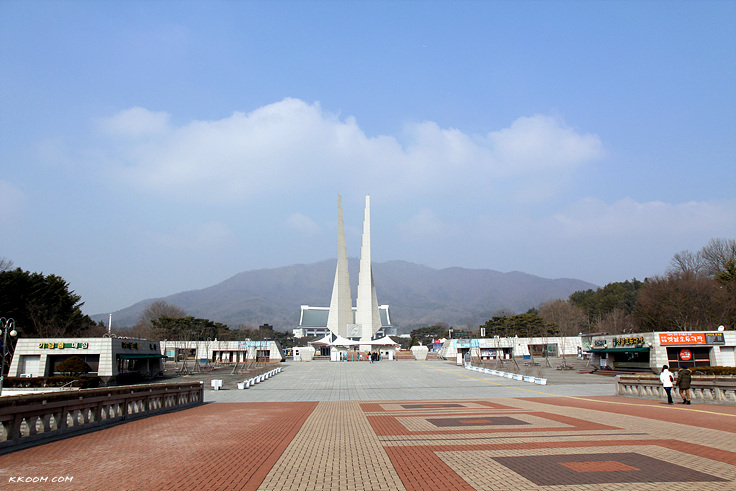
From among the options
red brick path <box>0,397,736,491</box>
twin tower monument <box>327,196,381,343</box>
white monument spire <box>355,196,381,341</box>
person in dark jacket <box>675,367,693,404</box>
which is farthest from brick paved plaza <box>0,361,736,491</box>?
twin tower monument <box>327,196,381,343</box>

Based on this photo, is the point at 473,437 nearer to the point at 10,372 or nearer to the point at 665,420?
the point at 665,420

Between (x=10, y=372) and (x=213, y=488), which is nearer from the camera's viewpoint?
(x=213, y=488)

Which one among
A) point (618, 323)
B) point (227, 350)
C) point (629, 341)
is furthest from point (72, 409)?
point (618, 323)

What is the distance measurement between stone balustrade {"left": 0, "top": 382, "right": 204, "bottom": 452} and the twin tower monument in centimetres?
6855

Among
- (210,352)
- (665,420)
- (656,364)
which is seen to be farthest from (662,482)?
(210,352)

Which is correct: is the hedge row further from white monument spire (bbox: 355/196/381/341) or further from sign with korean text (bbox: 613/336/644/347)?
white monument spire (bbox: 355/196/381/341)

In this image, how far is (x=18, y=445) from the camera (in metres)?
9.48

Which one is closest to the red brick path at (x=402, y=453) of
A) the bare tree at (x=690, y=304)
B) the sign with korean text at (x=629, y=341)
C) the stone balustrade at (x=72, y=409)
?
the stone balustrade at (x=72, y=409)

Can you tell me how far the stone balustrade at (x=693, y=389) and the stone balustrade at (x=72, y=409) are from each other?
63.3ft

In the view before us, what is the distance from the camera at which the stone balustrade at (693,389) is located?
676 inches

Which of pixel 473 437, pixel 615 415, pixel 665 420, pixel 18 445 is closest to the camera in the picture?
pixel 18 445

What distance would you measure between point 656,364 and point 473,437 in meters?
33.4

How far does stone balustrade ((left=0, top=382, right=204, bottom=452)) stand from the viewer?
9500 millimetres

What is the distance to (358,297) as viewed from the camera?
295 ft
